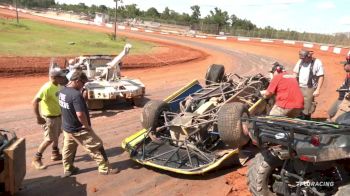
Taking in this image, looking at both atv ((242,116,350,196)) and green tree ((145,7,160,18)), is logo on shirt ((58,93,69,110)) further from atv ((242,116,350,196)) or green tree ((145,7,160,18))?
green tree ((145,7,160,18))

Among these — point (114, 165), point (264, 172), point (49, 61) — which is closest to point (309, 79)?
point (264, 172)

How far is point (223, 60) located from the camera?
25.2 m

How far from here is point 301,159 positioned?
176 inches

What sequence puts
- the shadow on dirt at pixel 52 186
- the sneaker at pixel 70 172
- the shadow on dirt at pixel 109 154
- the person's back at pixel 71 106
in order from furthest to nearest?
the shadow on dirt at pixel 109 154 < the sneaker at pixel 70 172 < the person's back at pixel 71 106 < the shadow on dirt at pixel 52 186

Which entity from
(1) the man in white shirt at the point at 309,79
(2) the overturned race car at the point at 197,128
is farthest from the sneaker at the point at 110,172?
(1) the man in white shirt at the point at 309,79

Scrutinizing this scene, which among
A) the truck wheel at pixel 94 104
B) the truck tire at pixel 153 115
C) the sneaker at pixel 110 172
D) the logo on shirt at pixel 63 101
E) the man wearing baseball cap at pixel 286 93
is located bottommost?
the truck wheel at pixel 94 104

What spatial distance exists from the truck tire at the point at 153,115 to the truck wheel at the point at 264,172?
2839 mm

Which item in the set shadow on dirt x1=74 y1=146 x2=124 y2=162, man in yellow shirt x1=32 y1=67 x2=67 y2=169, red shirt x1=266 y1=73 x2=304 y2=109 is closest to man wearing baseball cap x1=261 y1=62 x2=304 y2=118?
red shirt x1=266 y1=73 x2=304 y2=109

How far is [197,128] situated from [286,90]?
1.68 m

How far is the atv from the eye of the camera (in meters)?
4.39

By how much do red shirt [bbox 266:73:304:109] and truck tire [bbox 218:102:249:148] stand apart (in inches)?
30.7

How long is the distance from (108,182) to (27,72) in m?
12.4

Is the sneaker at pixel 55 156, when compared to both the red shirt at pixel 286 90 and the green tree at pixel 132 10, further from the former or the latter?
the green tree at pixel 132 10

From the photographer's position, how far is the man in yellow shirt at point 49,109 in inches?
272
